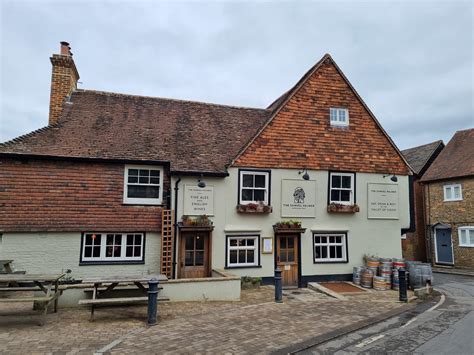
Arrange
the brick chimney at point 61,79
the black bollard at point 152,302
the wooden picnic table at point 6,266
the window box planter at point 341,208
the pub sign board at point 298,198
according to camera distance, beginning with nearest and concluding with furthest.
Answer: the black bollard at point 152,302
the wooden picnic table at point 6,266
the pub sign board at point 298,198
the window box planter at point 341,208
the brick chimney at point 61,79

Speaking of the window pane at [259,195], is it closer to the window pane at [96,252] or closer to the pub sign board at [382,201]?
the pub sign board at [382,201]

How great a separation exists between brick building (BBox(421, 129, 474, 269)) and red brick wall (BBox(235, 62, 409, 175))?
35.2ft

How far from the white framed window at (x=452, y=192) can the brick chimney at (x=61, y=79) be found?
2500 cm

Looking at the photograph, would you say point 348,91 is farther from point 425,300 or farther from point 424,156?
point 424,156

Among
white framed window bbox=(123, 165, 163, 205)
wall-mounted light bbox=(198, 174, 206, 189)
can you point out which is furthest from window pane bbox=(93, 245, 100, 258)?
wall-mounted light bbox=(198, 174, 206, 189)

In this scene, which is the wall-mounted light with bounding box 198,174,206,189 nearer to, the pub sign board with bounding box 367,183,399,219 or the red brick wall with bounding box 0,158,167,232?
the red brick wall with bounding box 0,158,167,232

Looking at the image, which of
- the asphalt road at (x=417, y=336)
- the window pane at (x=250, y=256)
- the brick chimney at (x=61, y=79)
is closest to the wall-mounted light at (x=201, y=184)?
the window pane at (x=250, y=256)

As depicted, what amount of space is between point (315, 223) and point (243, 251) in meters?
3.36

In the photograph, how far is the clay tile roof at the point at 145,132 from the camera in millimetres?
13047

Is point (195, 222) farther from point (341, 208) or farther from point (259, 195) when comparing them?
point (341, 208)

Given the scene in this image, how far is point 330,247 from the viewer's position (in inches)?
582

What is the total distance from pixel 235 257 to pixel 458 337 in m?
7.71

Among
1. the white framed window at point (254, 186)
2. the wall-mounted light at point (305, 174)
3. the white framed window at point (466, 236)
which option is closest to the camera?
the white framed window at point (254, 186)

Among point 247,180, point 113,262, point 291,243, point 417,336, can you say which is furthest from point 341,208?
point 113,262
